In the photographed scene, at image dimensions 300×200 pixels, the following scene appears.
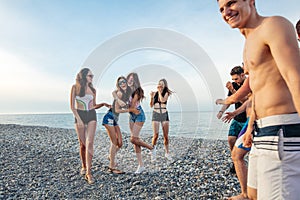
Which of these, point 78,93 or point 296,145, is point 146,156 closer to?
point 78,93

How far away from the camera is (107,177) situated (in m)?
5.92

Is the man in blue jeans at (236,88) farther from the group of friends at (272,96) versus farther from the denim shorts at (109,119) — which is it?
the denim shorts at (109,119)

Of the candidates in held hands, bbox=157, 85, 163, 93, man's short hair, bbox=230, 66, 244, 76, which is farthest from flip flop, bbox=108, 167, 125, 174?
man's short hair, bbox=230, 66, 244, 76

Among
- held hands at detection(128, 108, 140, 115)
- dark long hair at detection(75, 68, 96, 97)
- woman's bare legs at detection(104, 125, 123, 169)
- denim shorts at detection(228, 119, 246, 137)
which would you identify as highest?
dark long hair at detection(75, 68, 96, 97)

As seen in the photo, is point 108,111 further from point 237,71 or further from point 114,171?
point 237,71

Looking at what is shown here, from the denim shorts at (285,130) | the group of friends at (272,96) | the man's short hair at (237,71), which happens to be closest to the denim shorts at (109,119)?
the man's short hair at (237,71)

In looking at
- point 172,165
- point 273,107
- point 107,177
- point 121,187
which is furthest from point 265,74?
point 172,165

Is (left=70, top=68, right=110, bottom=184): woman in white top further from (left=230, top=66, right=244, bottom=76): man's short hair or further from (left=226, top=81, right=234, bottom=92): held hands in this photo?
(left=230, top=66, right=244, bottom=76): man's short hair

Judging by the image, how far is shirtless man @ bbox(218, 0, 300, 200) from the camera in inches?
58.9

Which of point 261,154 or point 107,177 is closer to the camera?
point 261,154

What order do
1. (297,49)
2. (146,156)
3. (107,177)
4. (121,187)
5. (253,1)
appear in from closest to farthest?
(297,49) < (253,1) < (121,187) < (107,177) < (146,156)

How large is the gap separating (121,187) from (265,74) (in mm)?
4401

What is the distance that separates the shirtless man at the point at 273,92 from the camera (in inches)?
58.9

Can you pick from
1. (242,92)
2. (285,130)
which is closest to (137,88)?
(242,92)
